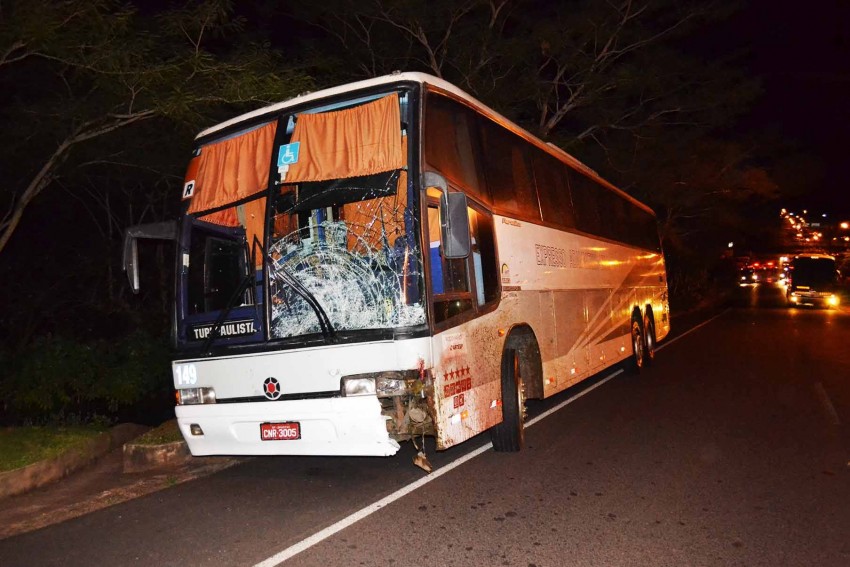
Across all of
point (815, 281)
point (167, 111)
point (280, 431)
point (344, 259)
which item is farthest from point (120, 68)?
point (815, 281)

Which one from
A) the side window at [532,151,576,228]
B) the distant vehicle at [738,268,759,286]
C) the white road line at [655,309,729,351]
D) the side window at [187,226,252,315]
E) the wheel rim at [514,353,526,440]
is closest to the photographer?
the side window at [187,226,252,315]

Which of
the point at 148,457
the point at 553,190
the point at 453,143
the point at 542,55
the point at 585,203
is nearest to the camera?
the point at 453,143

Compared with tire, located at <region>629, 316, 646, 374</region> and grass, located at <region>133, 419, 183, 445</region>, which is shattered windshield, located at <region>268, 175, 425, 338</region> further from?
tire, located at <region>629, 316, 646, 374</region>

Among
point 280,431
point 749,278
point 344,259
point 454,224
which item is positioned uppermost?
point 749,278

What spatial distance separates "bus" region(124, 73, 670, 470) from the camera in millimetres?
5645

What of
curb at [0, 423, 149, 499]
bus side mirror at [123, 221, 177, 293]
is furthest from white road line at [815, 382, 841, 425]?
curb at [0, 423, 149, 499]

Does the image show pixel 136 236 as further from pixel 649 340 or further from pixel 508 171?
pixel 649 340

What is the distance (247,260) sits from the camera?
6.29m

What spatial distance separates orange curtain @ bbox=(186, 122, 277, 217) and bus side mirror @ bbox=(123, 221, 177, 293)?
0.34 metres

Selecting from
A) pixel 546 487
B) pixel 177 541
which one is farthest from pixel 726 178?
pixel 177 541

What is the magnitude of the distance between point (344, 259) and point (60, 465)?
3.95 metres

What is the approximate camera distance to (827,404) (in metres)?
9.62

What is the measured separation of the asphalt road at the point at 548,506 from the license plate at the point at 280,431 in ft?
1.85

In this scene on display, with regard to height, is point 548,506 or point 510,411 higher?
point 510,411
